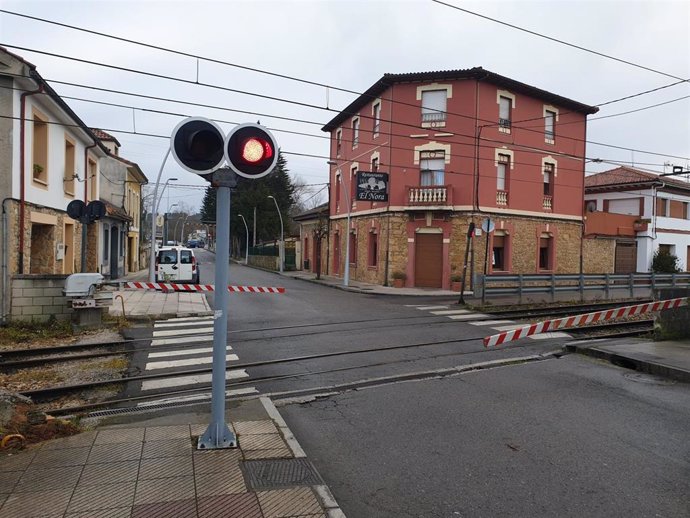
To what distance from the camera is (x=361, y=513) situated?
361cm

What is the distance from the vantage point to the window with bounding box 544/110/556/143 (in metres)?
28.5

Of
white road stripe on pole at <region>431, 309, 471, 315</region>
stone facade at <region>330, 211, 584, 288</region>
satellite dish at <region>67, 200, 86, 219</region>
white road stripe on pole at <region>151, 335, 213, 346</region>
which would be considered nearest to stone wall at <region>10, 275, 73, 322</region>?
satellite dish at <region>67, 200, 86, 219</region>

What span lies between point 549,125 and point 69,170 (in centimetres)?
2449

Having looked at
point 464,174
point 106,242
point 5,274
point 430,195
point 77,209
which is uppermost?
point 464,174

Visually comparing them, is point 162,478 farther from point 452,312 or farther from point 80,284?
point 452,312

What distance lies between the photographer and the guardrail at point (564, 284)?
19.4m

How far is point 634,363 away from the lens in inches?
343

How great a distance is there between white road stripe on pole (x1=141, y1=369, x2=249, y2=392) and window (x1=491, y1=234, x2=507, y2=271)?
2164 cm

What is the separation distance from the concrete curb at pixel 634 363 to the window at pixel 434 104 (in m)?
18.1

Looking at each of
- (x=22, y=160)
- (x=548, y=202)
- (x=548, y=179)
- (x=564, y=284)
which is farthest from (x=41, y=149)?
(x=548, y=179)

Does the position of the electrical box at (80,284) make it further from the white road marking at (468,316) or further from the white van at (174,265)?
the white van at (174,265)

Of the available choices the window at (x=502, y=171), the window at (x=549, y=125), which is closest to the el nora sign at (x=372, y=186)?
the window at (x=502, y=171)

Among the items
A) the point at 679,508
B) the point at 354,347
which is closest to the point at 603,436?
the point at 679,508

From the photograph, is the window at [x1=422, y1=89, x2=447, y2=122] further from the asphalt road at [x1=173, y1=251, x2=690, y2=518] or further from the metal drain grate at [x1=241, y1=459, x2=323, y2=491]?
the metal drain grate at [x1=241, y1=459, x2=323, y2=491]
